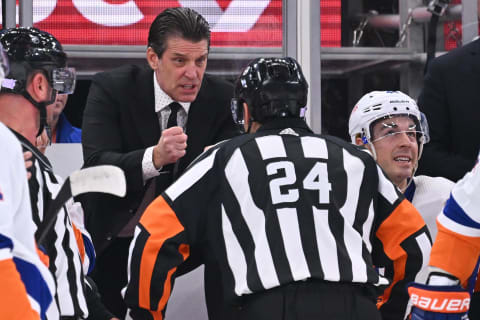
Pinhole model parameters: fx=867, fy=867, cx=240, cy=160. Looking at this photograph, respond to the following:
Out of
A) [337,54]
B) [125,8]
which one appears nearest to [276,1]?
[337,54]

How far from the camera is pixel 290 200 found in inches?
87.9

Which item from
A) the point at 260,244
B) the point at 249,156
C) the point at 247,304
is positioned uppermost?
the point at 249,156

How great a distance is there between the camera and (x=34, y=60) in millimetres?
2252

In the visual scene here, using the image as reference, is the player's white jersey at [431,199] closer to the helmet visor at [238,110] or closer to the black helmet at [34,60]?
the helmet visor at [238,110]

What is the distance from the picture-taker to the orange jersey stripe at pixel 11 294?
1.51 m

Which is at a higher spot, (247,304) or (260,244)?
(260,244)

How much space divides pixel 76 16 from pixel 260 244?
2.02 metres

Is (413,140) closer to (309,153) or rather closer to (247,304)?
(309,153)

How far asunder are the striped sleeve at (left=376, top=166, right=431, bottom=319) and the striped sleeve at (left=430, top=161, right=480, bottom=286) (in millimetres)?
435

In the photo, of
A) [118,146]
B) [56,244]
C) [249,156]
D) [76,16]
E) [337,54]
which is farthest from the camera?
[337,54]

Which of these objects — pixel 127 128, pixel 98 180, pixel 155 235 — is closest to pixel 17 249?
pixel 98 180

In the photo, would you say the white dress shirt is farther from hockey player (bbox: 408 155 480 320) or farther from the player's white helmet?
hockey player (bbox: 408 155 480 320)

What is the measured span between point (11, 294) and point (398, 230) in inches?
48.7

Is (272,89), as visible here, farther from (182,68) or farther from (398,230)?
(182,68)
